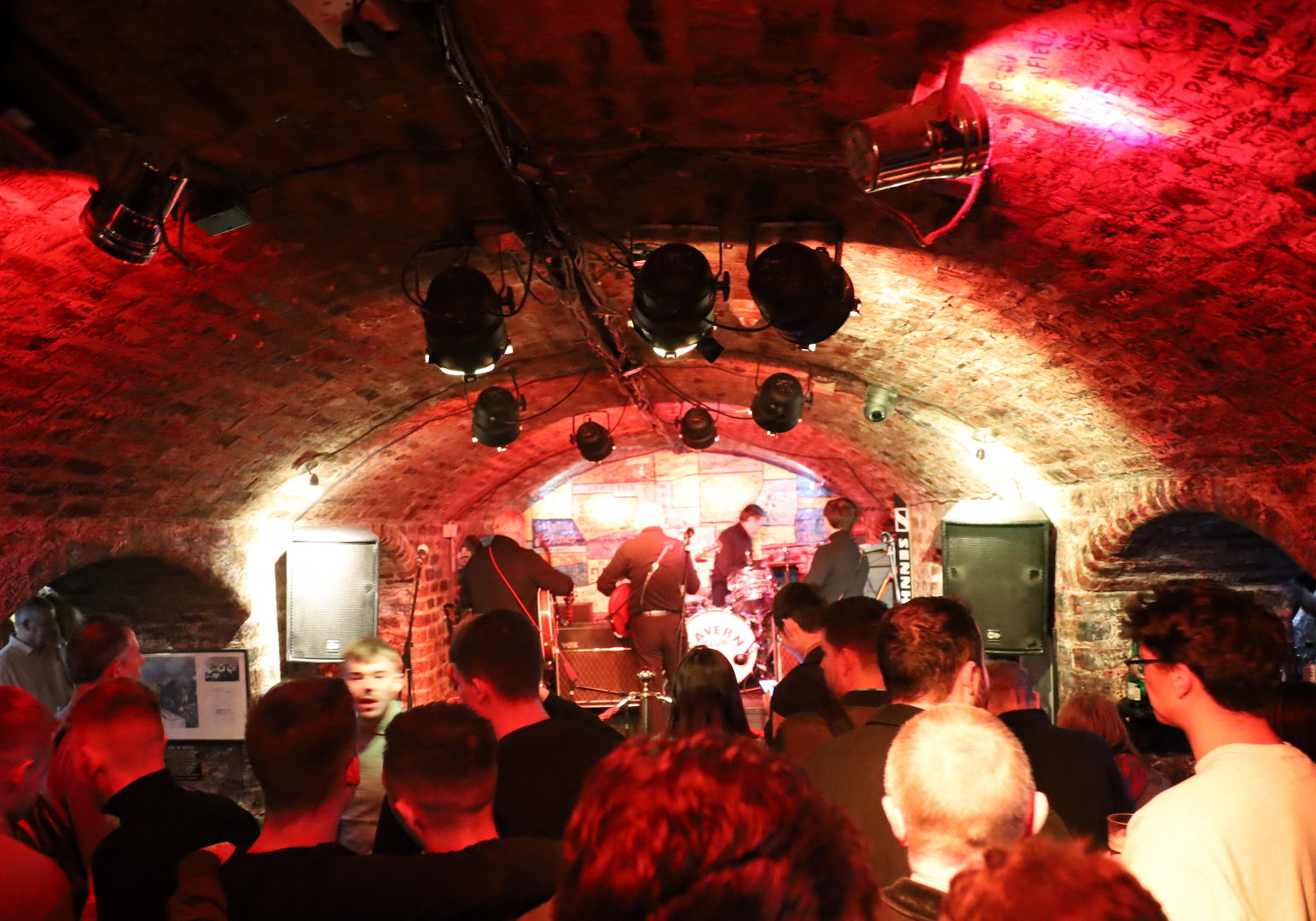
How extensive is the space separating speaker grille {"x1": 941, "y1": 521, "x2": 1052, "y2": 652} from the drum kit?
198cm

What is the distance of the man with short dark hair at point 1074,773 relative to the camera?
8.59 feet

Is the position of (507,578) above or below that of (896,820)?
above

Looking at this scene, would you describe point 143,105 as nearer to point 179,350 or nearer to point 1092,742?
point 179,350

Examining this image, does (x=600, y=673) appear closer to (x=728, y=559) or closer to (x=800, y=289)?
(x=728, y=559)

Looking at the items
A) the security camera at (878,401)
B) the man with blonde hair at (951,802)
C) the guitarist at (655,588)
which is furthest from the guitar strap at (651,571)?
the man with blonde hair at (951,802)

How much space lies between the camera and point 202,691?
641 centimetres

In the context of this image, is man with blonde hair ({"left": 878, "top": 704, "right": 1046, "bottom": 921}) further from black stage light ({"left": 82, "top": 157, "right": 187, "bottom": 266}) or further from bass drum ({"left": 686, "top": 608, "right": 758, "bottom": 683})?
bass drum ({"left": 686, "top": 608, "right": 758, "bottom": 683})

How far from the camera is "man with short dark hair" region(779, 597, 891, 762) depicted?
321cm

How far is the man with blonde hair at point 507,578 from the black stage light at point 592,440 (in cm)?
101

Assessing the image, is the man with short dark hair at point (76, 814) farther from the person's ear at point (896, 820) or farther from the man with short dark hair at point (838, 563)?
the man with short dark hair at point (838, 563)

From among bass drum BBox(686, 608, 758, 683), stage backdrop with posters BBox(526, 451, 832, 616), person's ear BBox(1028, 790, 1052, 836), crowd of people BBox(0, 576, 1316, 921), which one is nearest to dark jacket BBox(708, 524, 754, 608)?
stage backdrop with posters BBox(526, 451, 832, 616)

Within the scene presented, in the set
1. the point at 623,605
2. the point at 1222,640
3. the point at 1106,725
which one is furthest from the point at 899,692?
the point at 623,605

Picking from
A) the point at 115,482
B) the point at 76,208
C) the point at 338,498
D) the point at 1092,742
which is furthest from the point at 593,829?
the point at 338,498

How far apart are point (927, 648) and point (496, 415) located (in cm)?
422
